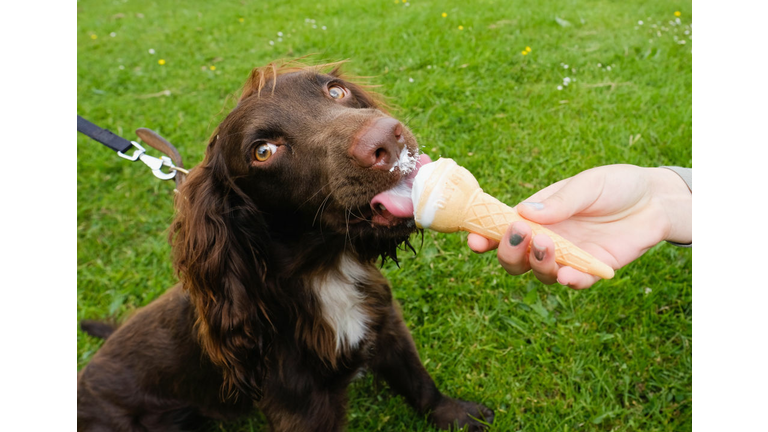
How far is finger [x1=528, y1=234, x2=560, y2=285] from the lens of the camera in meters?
1.67

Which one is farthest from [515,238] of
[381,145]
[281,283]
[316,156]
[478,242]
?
[281,283]

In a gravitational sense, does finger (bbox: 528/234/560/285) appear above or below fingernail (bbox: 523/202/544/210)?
below

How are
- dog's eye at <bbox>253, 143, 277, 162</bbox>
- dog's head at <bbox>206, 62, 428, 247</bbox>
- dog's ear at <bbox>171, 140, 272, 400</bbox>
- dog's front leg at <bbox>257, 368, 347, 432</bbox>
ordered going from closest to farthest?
dog's head at <bbox>206, 62, 428, 247</bbox>, dog's eye at <bbox>253, 143, 277, 162</bbox>, dog's ear at <bbox>171, 140, 272, 400</bbox>, dog's front leg at <bbox>257, 368, 347, 432</bbox>

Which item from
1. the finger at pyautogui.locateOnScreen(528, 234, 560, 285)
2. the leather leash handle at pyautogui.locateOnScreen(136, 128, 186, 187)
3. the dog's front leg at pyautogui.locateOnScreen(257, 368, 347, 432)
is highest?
the finger at pyautogui.locateOnScreen(528, 234, 560, 285)

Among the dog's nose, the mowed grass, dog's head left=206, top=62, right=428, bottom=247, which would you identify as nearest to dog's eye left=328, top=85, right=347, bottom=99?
dog's head left=206, top=62, right=428, bottom=247

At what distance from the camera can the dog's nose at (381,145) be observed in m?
1.71

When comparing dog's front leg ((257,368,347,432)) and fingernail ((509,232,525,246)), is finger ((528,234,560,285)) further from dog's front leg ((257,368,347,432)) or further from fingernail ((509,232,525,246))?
dog's front leg ((257,368,347,432))

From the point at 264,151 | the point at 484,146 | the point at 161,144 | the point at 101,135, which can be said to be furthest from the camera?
the point at 484,146

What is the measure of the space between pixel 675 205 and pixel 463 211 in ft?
3.87

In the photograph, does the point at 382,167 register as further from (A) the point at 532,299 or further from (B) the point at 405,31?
(B) the point at 405,31

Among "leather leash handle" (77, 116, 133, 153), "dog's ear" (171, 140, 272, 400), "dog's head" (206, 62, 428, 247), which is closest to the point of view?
"dog's head" (206, 62, 428, 247)

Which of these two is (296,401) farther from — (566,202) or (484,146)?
(484,146)

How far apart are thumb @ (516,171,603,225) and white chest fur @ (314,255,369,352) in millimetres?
986

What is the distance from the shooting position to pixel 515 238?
1.71 meters
